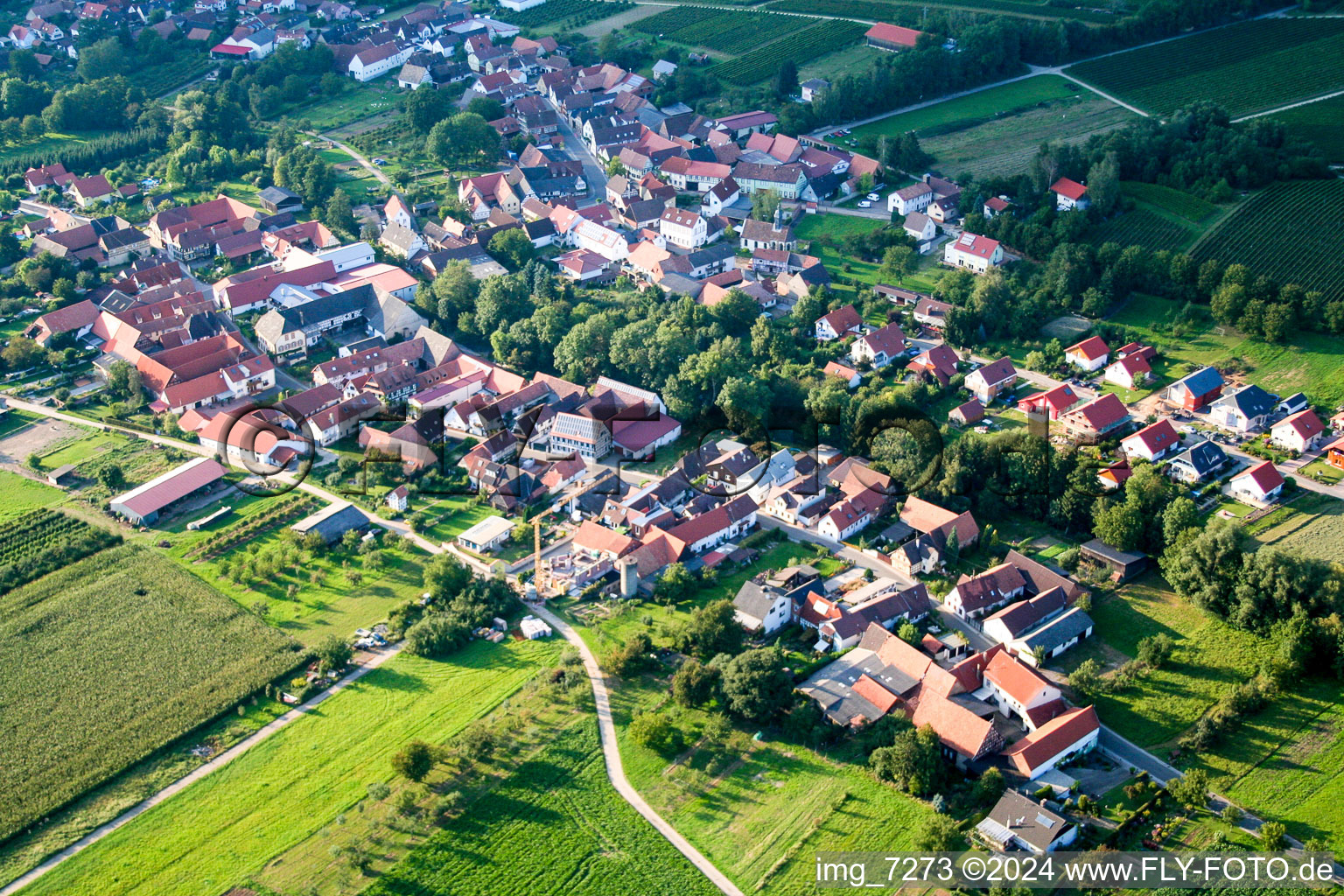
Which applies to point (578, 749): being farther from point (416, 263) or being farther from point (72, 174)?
point (72, 174)

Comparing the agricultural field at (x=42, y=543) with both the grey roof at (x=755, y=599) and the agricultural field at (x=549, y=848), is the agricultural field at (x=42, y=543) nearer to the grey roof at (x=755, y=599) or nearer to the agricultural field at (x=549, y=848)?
the agricultural field at (x=549, y=848)

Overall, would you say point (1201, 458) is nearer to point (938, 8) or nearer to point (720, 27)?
point (938, 8)

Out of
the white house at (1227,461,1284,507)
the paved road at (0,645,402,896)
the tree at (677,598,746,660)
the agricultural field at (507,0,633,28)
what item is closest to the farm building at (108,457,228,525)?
the paved road at (0,645,402,896)

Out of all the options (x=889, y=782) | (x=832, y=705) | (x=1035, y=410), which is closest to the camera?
Result: (x=889, y=782)

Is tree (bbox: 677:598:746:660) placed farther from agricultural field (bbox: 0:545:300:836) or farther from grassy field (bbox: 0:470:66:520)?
grassy field (bbox: 0:470:66:520)

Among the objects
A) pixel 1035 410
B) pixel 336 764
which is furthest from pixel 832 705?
pixel 1035 410

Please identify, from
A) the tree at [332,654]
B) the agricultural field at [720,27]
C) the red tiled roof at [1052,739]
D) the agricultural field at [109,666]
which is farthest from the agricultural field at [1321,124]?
the agricultural field at [109,666]
